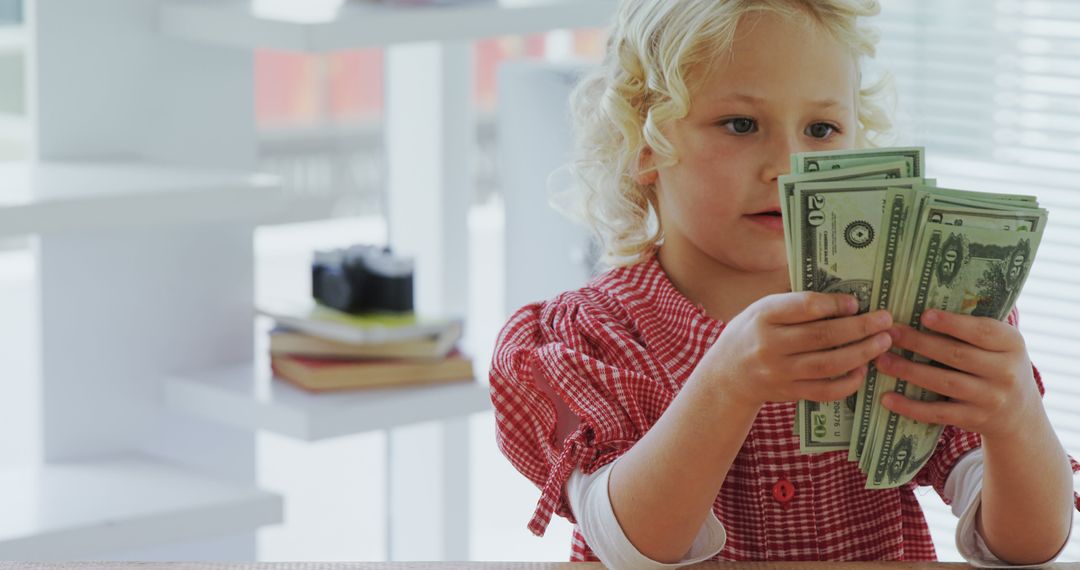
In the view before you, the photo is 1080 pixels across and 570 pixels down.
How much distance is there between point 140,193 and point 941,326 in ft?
3.74

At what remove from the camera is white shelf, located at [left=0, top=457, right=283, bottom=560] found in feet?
A: 6.00

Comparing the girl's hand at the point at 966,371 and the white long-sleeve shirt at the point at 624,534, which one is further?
the white long-sleeve shirt at the point at 624,534

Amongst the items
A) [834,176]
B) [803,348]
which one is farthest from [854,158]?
[803,348]

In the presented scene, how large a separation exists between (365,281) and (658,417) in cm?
95

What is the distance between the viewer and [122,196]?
5.84ft

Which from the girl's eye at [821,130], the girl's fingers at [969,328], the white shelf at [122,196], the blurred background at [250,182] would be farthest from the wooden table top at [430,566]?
the white shelf at [122,196]

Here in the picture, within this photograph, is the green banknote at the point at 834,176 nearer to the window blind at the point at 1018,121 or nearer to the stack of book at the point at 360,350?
the stack of book at the point at 360,350

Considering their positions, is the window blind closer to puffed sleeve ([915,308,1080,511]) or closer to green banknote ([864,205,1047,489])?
puffed sleeve ([915,308,1080,511])

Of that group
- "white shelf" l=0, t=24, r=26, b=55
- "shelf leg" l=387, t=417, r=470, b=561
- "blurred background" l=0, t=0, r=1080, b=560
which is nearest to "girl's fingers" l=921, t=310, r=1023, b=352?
"blurred background" l=0, t=0, r=1080, b=560

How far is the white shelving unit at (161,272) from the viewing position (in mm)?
1865

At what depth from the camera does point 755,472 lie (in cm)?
126

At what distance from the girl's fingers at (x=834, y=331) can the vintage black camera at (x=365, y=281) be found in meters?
1.18

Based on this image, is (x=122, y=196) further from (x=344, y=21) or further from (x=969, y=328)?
(x=969, y=328)

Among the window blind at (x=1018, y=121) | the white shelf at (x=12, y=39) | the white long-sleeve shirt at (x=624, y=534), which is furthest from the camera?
the window blind at (x=1018, y=121)
